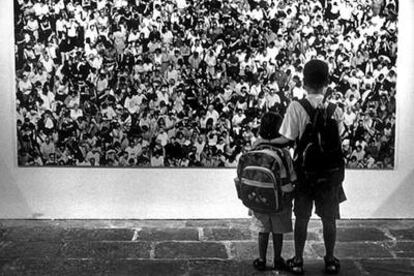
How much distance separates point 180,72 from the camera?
258 inches

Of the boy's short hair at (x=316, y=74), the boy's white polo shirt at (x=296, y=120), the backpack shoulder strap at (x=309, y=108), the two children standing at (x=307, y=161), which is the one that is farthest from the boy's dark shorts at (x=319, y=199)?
the boy's short hair at (x=316, y=74)

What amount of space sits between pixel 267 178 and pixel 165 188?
2202 mm

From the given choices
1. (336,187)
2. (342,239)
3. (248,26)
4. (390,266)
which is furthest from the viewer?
(248,26)

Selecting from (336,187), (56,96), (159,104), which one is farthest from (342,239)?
(56,96)

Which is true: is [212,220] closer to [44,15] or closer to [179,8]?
[179,8]

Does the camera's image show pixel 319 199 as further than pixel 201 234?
No

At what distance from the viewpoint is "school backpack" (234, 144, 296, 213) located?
4738 mm

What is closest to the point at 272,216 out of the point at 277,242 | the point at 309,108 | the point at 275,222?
the point at 275,222

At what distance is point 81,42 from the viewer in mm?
Result: 6469

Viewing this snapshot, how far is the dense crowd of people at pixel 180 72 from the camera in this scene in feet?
21.2

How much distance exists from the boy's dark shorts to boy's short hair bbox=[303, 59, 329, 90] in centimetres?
77

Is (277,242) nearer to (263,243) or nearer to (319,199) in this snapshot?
(263,243)

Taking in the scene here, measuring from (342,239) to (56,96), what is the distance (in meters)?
3.24

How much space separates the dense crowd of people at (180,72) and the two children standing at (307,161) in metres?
1.69
